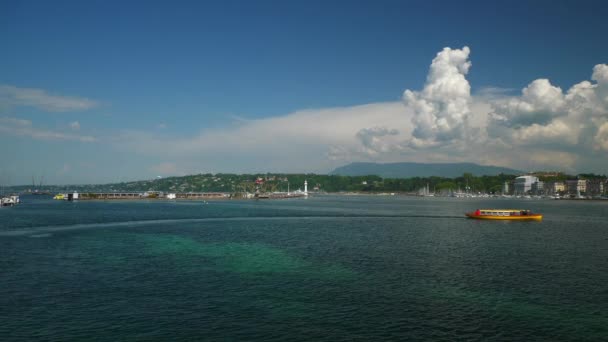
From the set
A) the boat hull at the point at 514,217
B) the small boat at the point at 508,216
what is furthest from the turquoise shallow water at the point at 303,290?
the small boat at the point at 508,216

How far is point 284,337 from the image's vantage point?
80.9 feet

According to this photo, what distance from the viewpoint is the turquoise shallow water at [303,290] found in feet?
85.4

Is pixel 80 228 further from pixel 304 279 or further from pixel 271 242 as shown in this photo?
pixel 304 279

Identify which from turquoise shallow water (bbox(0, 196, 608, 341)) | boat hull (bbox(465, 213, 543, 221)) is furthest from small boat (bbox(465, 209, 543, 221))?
A: turquoise shallow water (bbox(0, 196, 608, 341))

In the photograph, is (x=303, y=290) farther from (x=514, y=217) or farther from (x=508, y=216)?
(x=508, y=216)

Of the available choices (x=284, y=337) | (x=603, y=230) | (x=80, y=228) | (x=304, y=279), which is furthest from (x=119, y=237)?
(x=603, y=230)

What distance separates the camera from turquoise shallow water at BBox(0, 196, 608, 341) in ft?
85.4

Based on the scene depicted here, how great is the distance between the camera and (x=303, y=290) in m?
35.0

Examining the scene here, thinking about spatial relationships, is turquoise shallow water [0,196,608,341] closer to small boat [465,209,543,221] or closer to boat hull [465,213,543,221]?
boat hull [465,213,543,221]

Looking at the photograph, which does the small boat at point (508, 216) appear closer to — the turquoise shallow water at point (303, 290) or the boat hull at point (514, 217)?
the boat hull at point (514, 217)

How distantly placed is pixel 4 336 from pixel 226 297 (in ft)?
45.1

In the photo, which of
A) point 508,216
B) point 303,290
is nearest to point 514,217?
point 508,216

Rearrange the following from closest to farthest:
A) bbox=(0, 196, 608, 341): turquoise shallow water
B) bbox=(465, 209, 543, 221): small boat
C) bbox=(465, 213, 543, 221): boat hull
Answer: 1. bbox=(0, 196, 608, 341): turquoise shallow water
2. bbox=(465, 213, 543, 221): boat hull
3. bbox=(465, 209, 543, 221): small boat

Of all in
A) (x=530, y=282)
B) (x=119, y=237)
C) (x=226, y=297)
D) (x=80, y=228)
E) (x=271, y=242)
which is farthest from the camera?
(x=80, y=228)
